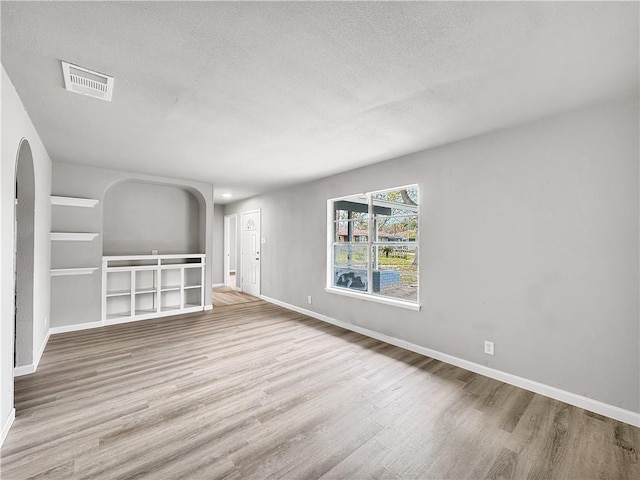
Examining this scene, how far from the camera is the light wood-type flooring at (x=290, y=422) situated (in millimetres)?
1712

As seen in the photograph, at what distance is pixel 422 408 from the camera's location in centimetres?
232

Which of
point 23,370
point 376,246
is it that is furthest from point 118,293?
point 376,246

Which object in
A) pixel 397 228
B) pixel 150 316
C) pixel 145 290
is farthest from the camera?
pixel 145 290

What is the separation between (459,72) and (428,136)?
1.13 m

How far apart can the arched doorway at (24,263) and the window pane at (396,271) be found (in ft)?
12.8

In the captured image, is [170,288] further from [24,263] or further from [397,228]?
[397,228]

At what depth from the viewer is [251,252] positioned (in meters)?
7.05

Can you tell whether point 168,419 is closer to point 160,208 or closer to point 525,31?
point 525,31

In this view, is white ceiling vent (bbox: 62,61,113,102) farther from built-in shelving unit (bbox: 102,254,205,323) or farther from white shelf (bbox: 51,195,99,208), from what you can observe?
built-in shelving unit (bbox: 102,254,205,323)

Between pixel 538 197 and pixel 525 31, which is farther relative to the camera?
pixel 538 197

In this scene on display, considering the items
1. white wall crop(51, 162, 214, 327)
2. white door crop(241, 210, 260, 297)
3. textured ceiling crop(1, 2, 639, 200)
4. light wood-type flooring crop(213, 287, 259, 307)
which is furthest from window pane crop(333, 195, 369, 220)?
white wall crop(51, 162, 214, 327)

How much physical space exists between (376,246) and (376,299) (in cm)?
75

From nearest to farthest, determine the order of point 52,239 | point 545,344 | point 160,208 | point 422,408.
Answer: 1. point 422,408
2. point 545,344
3. point 52,239
4. point 160,208

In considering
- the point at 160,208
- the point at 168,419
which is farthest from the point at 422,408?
the point at 160,208
